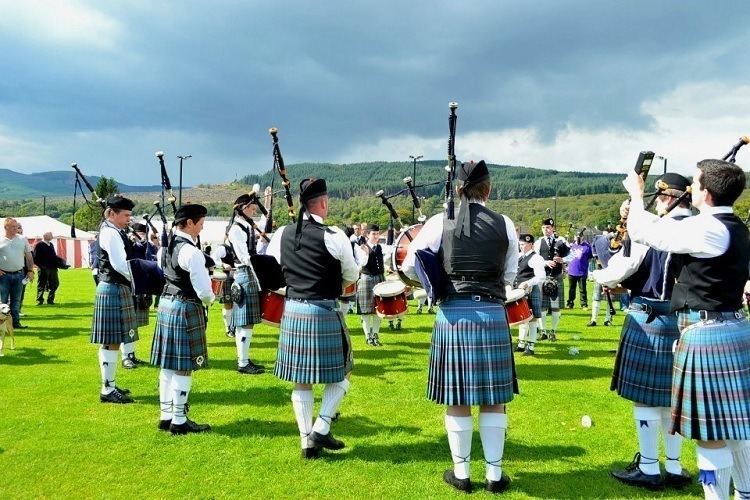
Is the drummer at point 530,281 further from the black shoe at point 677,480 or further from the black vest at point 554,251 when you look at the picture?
the black shoe at point 677,480

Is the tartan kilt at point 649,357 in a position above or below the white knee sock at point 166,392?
above

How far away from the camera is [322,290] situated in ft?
13.1

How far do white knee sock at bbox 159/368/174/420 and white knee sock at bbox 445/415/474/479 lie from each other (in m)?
2.48

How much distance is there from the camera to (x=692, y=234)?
2658 millimetres

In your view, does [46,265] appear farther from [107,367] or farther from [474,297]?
[474,297]

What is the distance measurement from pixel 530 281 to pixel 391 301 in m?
1.94

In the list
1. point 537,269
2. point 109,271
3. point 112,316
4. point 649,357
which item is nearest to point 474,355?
point 649,357

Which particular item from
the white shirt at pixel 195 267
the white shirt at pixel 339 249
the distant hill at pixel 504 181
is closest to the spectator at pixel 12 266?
the white shirt at pixel 195 267

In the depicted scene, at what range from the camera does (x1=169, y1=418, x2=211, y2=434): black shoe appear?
452 centimetres

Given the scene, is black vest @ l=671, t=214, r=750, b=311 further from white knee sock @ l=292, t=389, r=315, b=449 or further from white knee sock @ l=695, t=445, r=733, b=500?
white knee sock @ l=292, t=389, r=315, b=449

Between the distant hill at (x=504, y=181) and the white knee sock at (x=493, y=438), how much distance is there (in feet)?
372

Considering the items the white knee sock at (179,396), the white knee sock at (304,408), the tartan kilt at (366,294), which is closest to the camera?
the white knee sock at (304,408)

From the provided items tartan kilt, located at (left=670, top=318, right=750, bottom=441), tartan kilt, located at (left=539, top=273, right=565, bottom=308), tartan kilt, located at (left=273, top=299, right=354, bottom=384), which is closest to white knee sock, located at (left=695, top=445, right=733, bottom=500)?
tartan kilt, located at (left=670, top=318, right=750, bottom=441)

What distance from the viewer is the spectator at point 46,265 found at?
1318 centimetres
